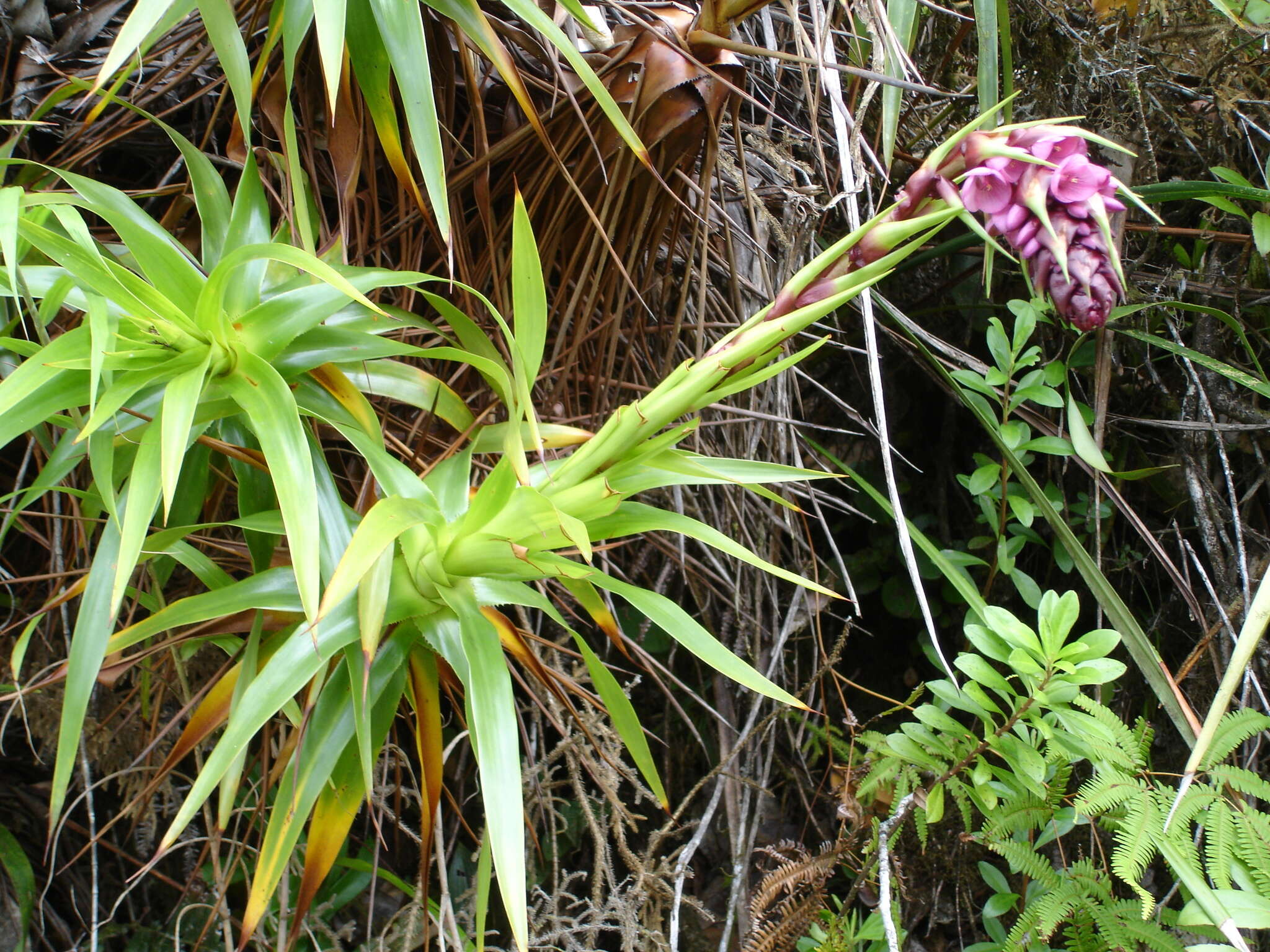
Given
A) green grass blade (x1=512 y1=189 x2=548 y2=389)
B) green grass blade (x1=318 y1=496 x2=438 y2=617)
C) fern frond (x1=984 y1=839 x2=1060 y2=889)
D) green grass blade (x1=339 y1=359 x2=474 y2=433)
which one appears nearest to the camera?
green grass blade (x1=318 y1=496 x2=438 y2=617)

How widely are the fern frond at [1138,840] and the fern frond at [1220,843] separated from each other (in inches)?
1.7

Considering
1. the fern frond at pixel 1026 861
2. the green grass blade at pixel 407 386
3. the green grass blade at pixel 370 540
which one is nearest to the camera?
the green grass blade at pixel 370 540

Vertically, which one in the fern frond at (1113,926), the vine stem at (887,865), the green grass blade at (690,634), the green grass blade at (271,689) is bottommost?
the fern frond at (1113,926)

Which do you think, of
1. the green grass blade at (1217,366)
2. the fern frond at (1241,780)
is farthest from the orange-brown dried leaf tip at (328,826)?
the green grass blade at (1217,366)

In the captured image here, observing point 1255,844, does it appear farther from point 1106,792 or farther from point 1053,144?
point 1053,144

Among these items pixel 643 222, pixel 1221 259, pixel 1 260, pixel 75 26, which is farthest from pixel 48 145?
pixel 1221 259

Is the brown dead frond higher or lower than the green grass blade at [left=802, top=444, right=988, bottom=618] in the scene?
lower

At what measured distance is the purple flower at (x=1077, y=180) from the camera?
0.48 meters

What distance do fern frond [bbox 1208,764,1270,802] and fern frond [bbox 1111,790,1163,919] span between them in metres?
0.06

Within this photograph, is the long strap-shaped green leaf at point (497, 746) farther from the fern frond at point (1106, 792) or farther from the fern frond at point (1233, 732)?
the fern frond at point (1233, 732)

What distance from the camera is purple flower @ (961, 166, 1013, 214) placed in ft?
1.69

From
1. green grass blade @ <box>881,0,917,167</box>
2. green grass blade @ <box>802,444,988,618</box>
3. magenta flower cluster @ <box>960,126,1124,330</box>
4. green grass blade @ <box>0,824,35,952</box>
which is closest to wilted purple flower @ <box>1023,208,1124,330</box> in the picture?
magenta flower cluster @ <box>960,126,1124,330</box>

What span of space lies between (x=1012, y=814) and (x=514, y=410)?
0.61 m

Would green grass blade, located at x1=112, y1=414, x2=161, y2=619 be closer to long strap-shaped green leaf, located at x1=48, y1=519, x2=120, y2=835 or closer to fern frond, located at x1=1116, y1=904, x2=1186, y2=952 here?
long strap-shaped green leaf, located at x1=48, y1=519, x2=120, y2=835
